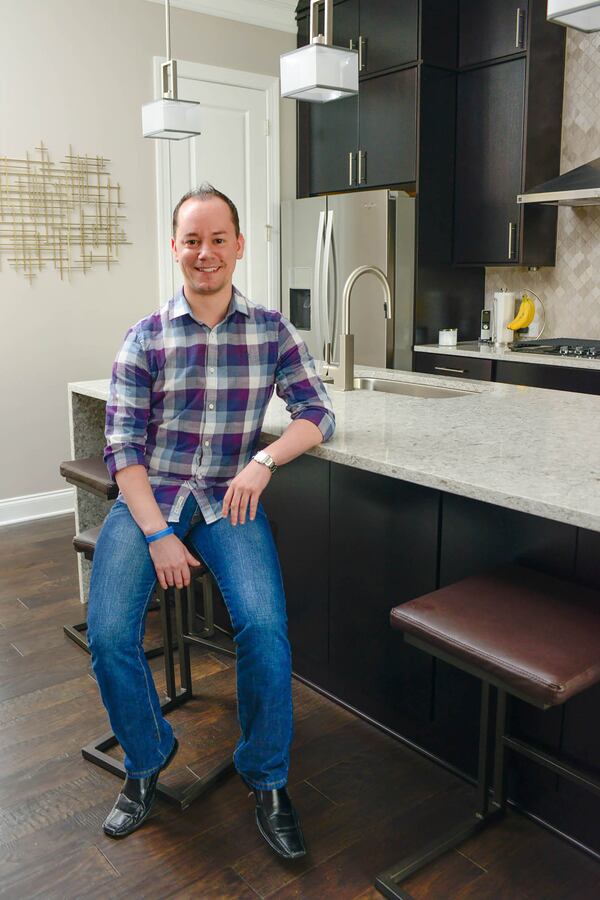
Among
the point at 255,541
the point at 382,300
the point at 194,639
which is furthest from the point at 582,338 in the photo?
the point at 255,541

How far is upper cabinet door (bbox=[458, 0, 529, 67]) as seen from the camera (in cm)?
394

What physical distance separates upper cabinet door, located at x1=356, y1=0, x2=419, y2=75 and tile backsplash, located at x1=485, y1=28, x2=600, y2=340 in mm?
774

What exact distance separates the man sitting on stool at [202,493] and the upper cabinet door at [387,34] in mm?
2849

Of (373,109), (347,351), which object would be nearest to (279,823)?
(347,351)

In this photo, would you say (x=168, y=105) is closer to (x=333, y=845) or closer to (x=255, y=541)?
(x=255, y=541)

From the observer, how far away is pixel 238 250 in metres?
1.92

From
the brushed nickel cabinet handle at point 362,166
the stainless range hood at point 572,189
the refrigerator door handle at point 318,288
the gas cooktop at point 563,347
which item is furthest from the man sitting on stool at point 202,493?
the brushed nickel cabinet handle at point 362,166

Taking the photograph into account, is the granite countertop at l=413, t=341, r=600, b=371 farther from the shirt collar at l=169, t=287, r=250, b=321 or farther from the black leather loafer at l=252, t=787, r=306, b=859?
the black leather loafer at l=252, t=787, r=306, b=859

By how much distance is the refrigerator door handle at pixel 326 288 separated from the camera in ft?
15.0

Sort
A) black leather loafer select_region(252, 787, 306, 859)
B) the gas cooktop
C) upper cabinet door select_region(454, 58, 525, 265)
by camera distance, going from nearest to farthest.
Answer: black leather loafer select_region(252, 787, 306, 859), the gas cooktop, upper cabinet door select_region(454, 58, 525, 265)

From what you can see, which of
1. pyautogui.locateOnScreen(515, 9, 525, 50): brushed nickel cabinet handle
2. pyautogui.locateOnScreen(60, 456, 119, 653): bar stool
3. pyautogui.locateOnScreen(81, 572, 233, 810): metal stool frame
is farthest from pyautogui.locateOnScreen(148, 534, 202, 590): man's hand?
pyautogui.locateOnScreen(515, 9, 525, 50): brushed nickel cabinet handle

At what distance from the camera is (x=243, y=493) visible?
1798 millimetres

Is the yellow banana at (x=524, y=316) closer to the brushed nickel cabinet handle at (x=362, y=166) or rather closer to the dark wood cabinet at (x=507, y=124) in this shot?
the dark wood cabinet at (x=507, y=124)

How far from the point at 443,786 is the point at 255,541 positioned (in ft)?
2.43
